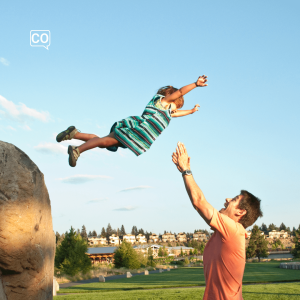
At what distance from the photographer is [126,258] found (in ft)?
155

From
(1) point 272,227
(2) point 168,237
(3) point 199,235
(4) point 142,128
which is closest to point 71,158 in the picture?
(4) point 142,128

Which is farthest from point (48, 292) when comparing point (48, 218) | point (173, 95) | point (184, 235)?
point (184, 235)

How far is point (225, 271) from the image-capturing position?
3176 mm

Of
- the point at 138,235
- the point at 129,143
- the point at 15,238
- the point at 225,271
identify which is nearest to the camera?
the point at 225,271

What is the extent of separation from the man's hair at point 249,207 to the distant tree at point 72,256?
117 ft

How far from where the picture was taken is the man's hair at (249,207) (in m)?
3.35

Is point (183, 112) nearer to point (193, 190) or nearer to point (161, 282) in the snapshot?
point (193, 190)

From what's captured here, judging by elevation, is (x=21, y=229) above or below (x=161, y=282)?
above

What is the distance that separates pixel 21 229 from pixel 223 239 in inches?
89.0

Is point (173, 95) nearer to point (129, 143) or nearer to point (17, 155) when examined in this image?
point (129, 143)

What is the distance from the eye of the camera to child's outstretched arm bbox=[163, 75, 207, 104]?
4008mm

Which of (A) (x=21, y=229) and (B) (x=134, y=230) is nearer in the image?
(A) (x=21, y=229)

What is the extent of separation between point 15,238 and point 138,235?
512 ft

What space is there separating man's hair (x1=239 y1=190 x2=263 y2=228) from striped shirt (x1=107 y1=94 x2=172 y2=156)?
1.29 m
